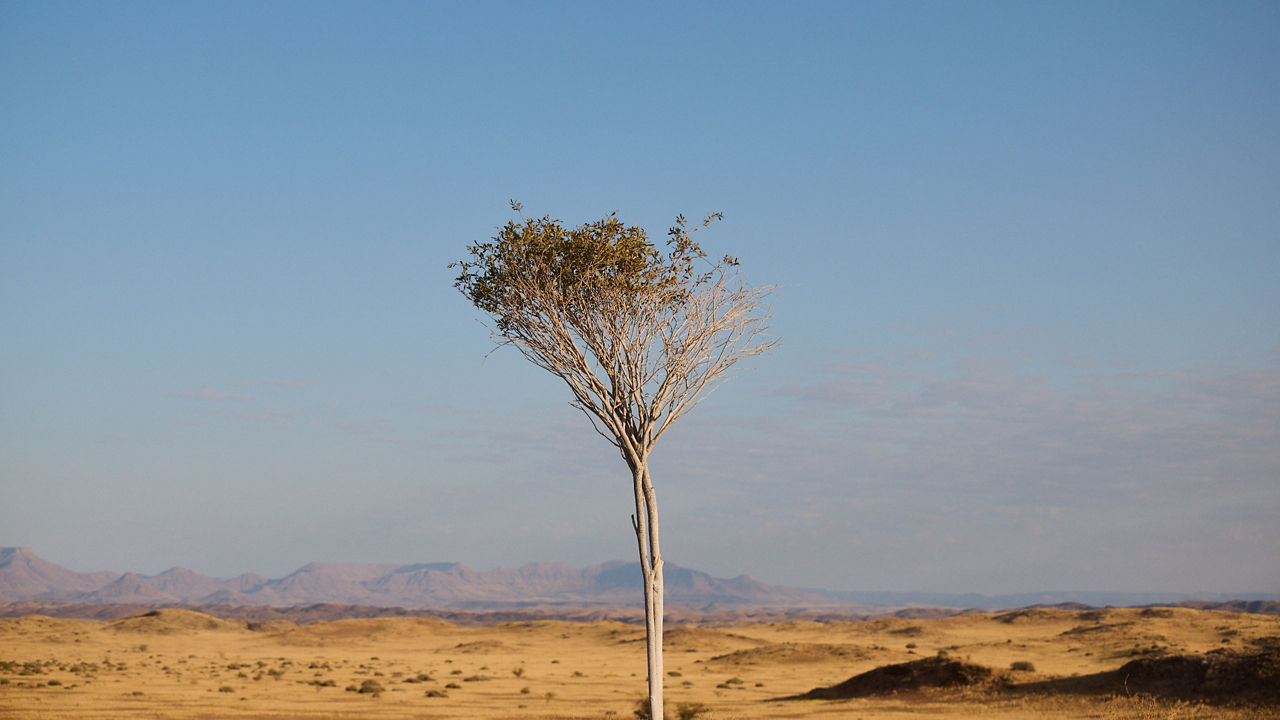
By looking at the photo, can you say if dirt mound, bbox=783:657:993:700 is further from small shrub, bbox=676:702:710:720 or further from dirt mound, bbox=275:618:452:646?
dirt mound, bbox=275:618:452:646

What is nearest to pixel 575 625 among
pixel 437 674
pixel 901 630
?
pixel 901 630

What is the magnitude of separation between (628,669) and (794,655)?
395 inches

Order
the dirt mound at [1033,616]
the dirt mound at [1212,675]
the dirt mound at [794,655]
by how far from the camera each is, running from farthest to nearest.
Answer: the dirt mound at [1033,616], the dirt mound at [794,655], the dirt mound at [1212,675]

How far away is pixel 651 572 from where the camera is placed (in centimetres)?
1953

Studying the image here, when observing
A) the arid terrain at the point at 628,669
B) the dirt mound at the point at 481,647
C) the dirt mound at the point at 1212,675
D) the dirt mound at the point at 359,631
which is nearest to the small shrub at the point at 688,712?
the arid terrain at the point at 628,669

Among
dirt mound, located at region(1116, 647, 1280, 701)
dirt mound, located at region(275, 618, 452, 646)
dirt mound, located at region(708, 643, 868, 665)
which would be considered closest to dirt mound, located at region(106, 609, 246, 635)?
dirt mound, located at region(275, 618, 452, 646)

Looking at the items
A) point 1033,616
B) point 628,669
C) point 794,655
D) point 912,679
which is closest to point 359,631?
point 628,669

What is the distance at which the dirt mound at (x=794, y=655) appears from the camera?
5844 centimetres

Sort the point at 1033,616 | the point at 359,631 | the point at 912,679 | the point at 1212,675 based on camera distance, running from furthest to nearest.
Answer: the point at 359,631 < the point at 1033,616 < the point at 912,679 < the point at 1212,675

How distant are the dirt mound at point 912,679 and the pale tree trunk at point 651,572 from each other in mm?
17337

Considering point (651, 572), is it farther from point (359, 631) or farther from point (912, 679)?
point (359, 631)

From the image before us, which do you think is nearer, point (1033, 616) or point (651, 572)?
point (651, 572)

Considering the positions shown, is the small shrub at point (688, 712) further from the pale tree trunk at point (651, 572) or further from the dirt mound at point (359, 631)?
the dirt mound at point (359, 631)

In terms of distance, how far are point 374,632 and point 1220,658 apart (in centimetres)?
7876
